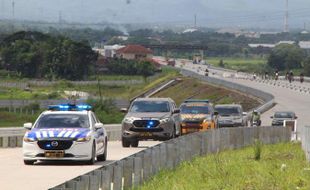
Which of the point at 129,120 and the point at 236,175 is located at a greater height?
the point at 236,175

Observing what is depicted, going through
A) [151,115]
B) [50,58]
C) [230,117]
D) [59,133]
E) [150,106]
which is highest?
[59,133]

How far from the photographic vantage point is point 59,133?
27.0 metres

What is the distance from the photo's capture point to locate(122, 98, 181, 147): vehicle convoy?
36812 millimetres

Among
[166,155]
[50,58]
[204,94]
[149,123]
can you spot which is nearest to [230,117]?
[149,123]

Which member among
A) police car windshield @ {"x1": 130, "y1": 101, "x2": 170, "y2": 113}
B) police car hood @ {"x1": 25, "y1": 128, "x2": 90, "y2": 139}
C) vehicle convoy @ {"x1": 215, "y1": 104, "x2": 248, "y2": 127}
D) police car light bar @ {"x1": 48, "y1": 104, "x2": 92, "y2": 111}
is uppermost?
police car light bar @ {"x1": 48, "y1": 104, "x2": 92, "y2": 111}

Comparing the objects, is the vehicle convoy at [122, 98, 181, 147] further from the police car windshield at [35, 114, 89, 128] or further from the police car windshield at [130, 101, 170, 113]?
the police car windshield at [35, 114, 89, 128]

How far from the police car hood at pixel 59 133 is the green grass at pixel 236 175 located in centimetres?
257

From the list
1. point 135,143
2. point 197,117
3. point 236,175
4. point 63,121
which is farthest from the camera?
point 197,117

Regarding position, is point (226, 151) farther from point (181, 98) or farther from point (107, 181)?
point (181, 98)

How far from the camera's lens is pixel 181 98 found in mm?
129875

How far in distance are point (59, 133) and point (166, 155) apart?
320 centimetres

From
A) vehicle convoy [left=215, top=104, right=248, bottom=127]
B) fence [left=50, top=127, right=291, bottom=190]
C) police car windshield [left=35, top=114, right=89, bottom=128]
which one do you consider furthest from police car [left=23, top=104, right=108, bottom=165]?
vehicle convoy [left=215, top=104, right=248, bottom=127]

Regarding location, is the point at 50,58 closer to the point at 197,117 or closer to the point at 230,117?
the point at 230,117

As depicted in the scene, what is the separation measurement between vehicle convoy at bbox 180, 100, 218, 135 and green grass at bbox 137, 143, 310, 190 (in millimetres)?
11756
